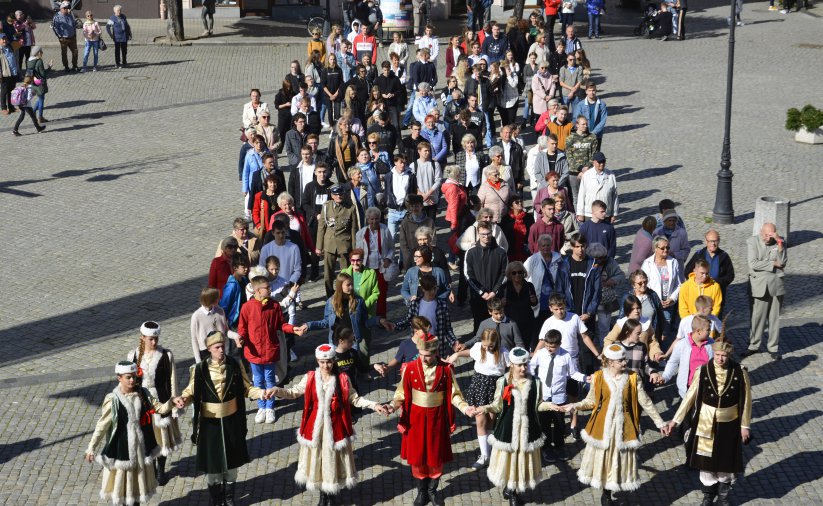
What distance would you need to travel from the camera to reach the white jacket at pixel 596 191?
16.4 m

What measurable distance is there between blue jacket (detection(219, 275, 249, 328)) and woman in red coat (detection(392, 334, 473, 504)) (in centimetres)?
285

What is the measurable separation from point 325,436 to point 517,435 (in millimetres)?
1655

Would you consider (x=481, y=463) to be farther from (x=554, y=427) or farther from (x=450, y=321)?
(x=450, y=321)

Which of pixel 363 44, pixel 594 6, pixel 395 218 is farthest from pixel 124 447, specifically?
pixel 594 6

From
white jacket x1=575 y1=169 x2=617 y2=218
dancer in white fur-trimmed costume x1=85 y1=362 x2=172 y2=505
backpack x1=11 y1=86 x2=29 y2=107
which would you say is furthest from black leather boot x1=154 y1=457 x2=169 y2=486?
backpack x1=11 y1=86 x2=29 y2=107

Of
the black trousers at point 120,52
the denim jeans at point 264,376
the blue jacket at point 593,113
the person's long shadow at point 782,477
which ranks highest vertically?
the black trousers at point 120,52

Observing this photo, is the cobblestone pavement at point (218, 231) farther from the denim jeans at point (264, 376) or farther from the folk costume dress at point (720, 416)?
the folk costume dress at point (720, 416)

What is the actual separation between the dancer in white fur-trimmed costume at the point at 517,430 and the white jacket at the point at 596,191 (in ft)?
20.8

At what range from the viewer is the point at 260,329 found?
11.9 m

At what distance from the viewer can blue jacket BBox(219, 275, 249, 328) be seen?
12.7 meters

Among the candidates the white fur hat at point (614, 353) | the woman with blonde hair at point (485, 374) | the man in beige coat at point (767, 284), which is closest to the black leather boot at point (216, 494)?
the woman with blonde hair at point (485, 374)

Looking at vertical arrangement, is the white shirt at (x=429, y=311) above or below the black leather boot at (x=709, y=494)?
above

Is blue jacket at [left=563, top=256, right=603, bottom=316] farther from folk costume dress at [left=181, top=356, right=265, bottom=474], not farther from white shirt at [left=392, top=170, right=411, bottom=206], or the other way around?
folk costume dress at [left=181, top=356, right=265, bottom=474]

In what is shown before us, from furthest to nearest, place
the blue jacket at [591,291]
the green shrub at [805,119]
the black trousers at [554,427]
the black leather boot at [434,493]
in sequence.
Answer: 1. the green shrub at [805,119]
2. the blue jacket at [591,291]
3. the black trousers at [554,427]
4. the black leather boot at [434,493]
